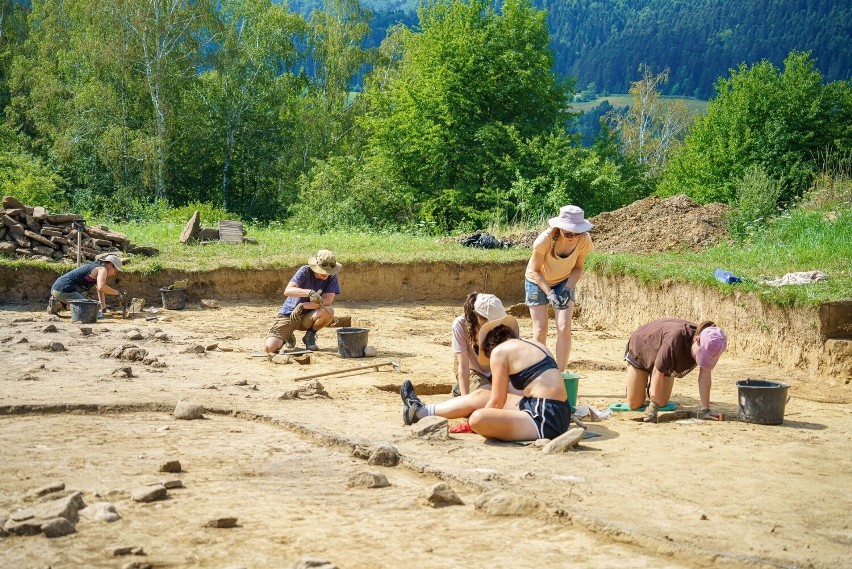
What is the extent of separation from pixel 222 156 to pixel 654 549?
121 ft

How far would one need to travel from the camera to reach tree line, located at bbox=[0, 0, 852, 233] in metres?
30.3

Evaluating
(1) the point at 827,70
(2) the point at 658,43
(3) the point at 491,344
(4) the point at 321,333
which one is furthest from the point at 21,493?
(2) the point at 658,43

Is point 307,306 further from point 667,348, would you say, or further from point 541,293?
point 667,348

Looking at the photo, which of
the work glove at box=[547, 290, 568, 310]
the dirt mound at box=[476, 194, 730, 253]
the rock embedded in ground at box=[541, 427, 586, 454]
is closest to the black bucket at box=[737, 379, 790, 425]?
the work glove at box=[547, 290, 568, 310]

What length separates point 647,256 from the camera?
17328 millimetres

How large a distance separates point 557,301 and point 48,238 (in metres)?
11.9

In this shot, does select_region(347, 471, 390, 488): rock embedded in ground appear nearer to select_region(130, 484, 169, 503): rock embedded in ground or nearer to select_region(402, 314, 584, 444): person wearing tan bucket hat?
select_region(130, 484, 169, 503): rock embedded in ground

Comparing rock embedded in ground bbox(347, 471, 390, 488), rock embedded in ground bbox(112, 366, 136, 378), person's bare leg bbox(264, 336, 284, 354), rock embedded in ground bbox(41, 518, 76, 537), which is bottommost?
rock embedded in ground bbox(41, 518, 76, 537)

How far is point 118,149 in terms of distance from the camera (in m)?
34.2

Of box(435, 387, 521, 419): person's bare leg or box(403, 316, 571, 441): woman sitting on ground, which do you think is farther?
box(435, 387, 521, 419): person's bare leg

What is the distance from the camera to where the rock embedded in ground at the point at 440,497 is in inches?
213

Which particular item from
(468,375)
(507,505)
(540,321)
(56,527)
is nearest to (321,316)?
(540,321)

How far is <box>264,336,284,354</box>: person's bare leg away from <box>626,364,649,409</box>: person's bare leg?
15.4 feet

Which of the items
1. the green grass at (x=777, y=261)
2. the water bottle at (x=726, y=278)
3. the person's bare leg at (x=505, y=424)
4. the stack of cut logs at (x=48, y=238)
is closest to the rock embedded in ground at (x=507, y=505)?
the person's bare leg at (x=505, y=424)
